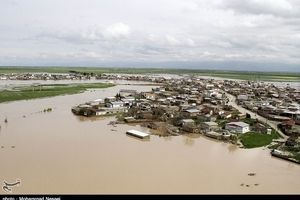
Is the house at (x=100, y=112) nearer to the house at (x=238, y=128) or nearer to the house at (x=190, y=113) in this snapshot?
the house at (x=190, y=113)

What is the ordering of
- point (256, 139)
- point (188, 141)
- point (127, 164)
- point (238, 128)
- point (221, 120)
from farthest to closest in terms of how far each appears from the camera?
point (221, 120) → point (238, 128) → point (256, 139) → point (188, 141) → point (127, 164)

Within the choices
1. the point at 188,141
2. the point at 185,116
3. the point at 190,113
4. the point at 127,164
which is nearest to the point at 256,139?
the point at 188,141

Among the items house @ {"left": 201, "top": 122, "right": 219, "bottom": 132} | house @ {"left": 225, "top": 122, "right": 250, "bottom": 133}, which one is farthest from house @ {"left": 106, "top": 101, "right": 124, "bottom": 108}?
house @ {"left": 225, "top": 122, "right": 250, "bottom": 133}

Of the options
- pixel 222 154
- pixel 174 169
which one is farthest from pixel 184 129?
pixel 174 169

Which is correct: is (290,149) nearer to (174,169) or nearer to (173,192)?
(174,169)

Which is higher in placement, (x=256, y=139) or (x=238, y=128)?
(x=238, y=128)

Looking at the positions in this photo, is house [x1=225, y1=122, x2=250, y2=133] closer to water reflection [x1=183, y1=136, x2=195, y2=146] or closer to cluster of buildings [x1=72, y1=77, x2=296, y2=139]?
cluster of buildings [x1=72, y1=77, x2=296, y2=139]

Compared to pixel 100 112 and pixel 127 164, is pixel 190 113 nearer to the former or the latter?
pixel 100 112

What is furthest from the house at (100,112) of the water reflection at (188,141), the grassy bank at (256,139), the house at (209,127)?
the grassy bank at (256,139)
